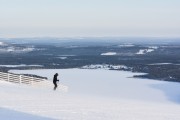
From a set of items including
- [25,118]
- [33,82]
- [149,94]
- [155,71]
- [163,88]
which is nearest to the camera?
[25,118]

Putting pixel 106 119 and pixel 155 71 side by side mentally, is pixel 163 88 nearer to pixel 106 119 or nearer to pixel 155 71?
pixel 155 71

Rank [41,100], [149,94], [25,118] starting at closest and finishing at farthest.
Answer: [25,118], [41,100], [149,94]

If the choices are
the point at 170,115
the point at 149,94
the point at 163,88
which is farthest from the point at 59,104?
the point at 163,88

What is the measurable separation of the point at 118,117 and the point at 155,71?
104460 millimetres

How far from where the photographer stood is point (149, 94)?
65250 millimetres

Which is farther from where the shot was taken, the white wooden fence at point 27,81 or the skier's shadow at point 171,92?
the skier's shadow at point 171,92

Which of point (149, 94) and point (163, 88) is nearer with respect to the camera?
point (149, 94)

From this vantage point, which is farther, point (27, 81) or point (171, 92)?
point (171, 92)

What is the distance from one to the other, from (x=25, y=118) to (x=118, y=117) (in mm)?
4118

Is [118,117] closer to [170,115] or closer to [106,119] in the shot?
[106,119]

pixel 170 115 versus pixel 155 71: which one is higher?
pixel 170 115

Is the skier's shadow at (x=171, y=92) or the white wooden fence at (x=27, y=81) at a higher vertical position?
the white wooden fence at (x=27, y=81)

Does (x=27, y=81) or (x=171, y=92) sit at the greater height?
(x=27, y=81)

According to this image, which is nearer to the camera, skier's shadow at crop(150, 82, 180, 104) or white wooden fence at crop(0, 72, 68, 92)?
white wooden fence at crop(0, 72, 68, 92)
